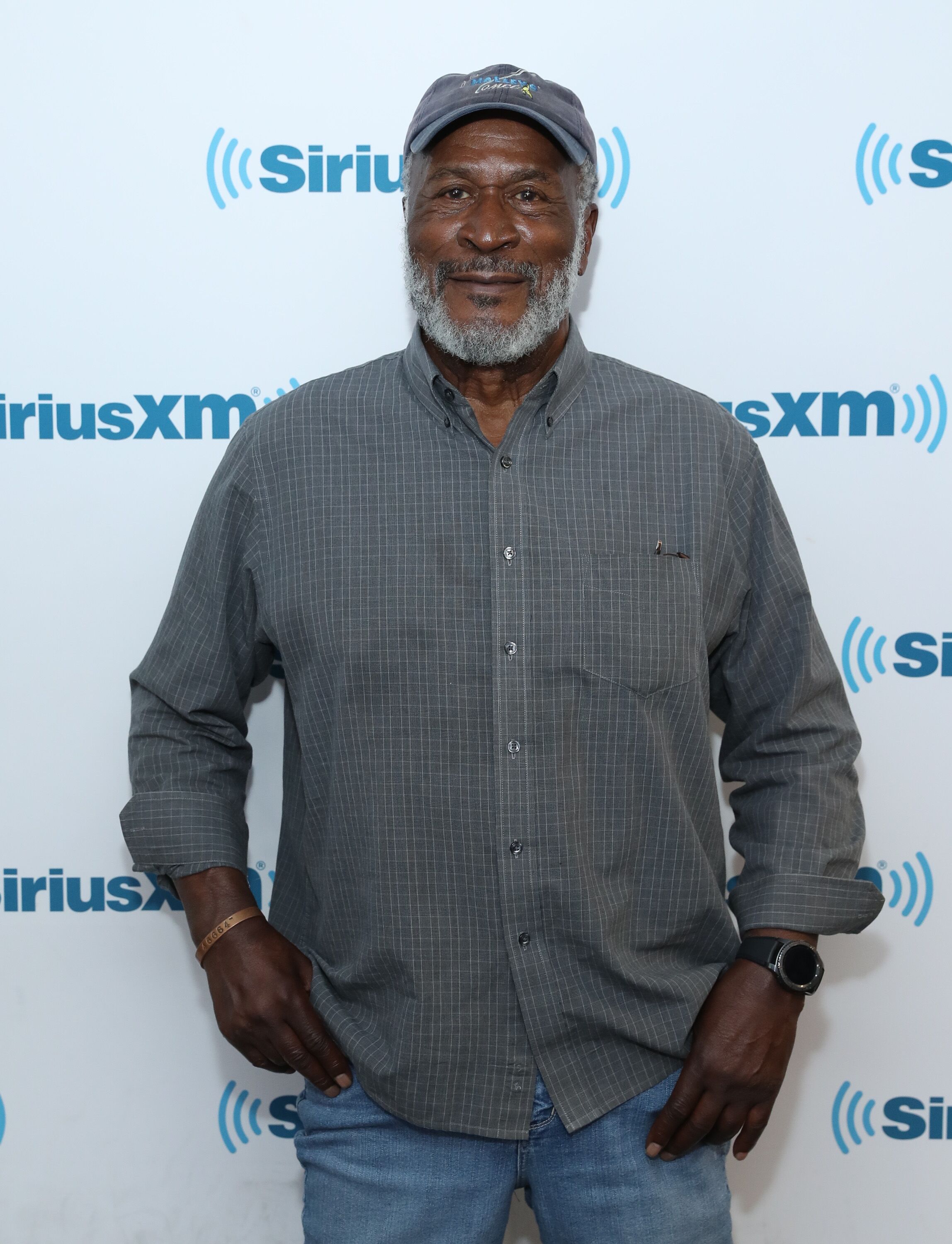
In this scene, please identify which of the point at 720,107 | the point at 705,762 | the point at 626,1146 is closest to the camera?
the point at 626,1146

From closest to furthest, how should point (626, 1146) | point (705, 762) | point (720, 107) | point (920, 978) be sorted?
1. point (626, 1146)
2. point (705, 762)
3. point (720, 107)
4. point (920, 978)

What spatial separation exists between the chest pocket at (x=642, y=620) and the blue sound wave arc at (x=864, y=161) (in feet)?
2.51

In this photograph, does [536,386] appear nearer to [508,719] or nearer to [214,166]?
[508,719]

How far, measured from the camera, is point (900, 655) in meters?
1.76

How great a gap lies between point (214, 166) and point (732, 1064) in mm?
1516

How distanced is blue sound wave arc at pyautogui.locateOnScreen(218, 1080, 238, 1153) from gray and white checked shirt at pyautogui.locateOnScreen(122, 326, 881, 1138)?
1.72 ft

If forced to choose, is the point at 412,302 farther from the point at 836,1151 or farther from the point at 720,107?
the point at 836,1151

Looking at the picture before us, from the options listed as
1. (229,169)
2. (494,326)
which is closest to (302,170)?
(229,169)

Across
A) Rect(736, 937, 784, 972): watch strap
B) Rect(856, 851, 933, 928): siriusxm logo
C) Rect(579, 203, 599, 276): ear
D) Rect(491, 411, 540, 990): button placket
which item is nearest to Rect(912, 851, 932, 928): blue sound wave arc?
Rect(856, 851, 933, 928): siriusxm logo

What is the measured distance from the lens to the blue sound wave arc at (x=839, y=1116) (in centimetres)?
183

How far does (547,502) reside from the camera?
135 cm

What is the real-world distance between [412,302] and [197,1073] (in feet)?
4.37

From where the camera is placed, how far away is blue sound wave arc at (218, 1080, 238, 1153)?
182cm

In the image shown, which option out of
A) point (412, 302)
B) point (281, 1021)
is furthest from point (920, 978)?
point (412, 302)
